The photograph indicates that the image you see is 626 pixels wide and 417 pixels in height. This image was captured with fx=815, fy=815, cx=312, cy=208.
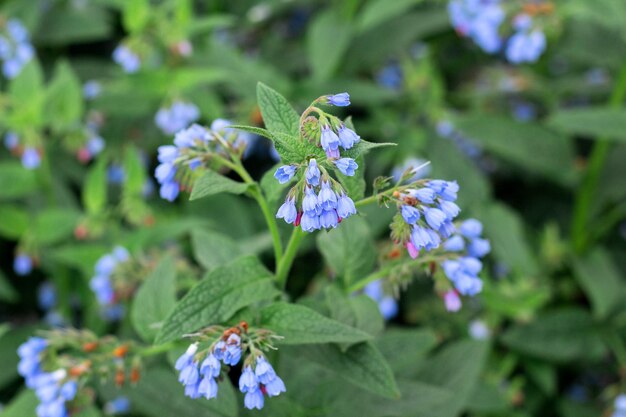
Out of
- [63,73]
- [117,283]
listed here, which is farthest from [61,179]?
[117,283]

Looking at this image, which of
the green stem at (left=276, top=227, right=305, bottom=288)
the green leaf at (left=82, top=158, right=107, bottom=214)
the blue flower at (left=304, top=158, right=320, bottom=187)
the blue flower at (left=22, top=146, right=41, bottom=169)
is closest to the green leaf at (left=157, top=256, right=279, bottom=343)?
the green stem at (left=276, top=227, right=305, bottom=288)

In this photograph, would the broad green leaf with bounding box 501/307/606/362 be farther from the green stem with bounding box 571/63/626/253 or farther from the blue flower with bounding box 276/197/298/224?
the blue flower with bounding box 276/197/298/224

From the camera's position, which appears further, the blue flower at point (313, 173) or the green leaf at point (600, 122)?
the green leaf at point (600, 122)

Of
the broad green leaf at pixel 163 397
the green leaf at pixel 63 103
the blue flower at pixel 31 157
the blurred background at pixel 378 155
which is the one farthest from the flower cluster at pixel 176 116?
the broad green leaf at pixel 163 397

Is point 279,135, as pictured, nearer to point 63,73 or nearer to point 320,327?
point 320,327

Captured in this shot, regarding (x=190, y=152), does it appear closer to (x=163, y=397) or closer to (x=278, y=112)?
(x=278, y=112)

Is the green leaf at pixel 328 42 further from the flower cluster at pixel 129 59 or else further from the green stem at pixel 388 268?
the green stem at pixel 388 268

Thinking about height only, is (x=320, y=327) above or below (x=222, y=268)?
below
